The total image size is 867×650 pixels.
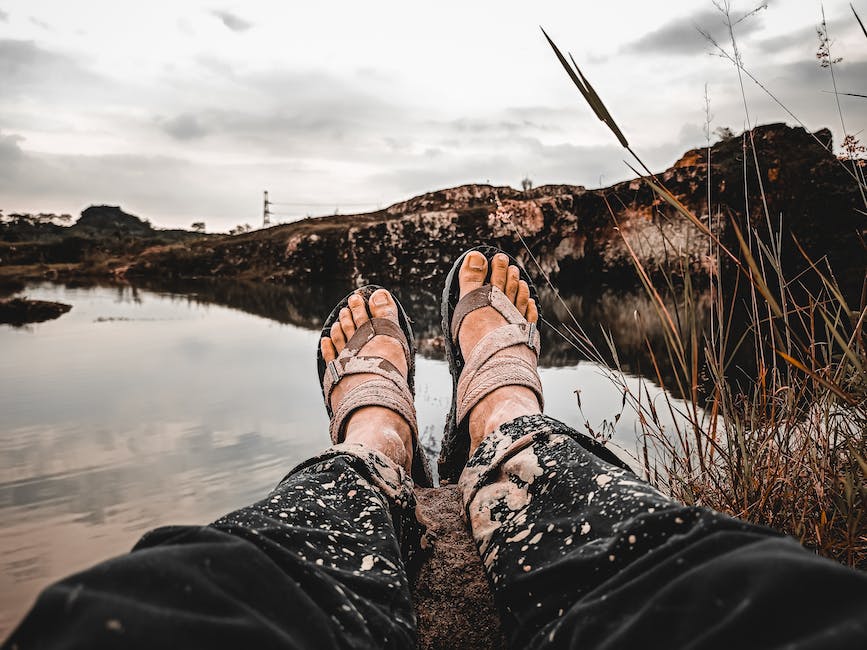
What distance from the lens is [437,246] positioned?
7.74 m

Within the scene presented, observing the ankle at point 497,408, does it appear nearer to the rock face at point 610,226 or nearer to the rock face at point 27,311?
the rock face at point 610,226

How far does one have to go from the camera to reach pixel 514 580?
59 centimetres

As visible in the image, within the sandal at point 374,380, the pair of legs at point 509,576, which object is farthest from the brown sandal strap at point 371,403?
the pair of legs at point 509,576

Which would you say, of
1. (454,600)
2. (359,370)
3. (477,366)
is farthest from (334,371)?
(454,600)

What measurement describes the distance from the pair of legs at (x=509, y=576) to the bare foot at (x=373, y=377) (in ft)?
1.43

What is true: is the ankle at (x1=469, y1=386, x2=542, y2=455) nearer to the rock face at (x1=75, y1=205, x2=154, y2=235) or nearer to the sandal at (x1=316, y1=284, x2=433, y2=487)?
the sandal at (x1=316, y1=284, x2=433, y2=487)

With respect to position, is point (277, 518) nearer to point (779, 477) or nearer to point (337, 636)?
point (337, 636)

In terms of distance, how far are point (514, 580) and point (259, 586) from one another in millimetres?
313

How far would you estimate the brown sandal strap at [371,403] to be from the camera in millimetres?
1488

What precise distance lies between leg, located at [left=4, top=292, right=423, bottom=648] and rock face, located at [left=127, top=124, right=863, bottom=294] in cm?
384

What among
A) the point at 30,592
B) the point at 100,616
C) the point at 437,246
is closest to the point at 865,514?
the point at 100,616

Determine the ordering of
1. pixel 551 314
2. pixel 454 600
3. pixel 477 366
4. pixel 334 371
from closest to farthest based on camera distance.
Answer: pixel 454 600, pixel 477 366, pixel 334 371, pixel 551 314

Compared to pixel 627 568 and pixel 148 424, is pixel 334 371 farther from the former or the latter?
pixel 627 568

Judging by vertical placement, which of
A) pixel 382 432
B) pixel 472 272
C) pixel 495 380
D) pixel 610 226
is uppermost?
pixel 610 226
